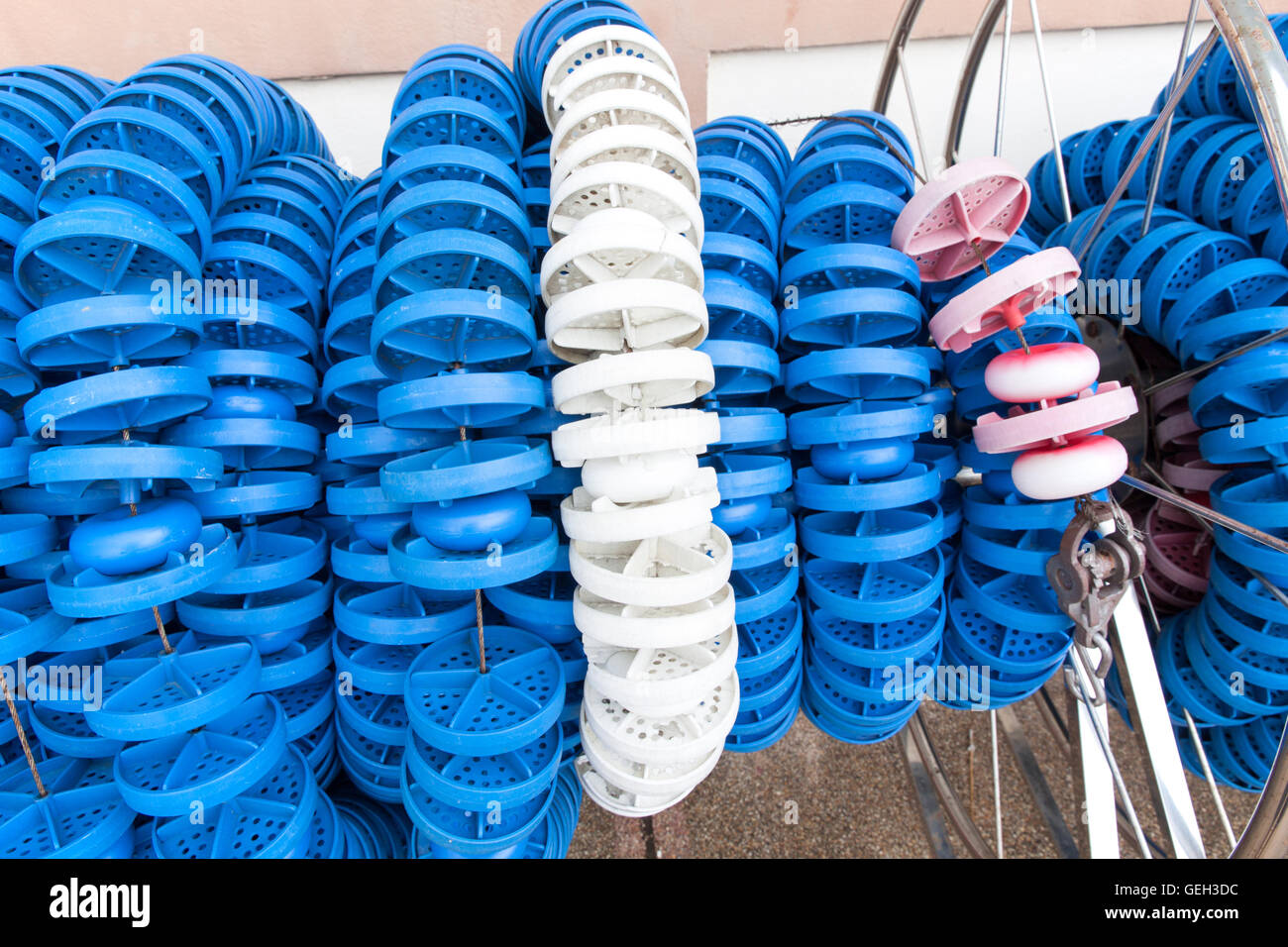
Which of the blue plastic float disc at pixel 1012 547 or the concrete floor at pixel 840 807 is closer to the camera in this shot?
the blue plastic float disc at pixel 1012 547

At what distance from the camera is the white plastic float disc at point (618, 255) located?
639mm

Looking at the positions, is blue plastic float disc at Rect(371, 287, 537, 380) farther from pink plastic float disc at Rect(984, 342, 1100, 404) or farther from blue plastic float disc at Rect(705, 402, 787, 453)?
pink plastic float disc at Rect(984, 342, 1100, 404)

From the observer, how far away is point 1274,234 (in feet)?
3.01

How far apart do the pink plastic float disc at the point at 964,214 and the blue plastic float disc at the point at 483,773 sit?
0.83 m

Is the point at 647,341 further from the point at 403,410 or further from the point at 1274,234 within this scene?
the point at 1274,234

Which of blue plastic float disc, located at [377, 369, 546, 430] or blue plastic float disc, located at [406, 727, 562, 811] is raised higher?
blue plastic float disc, located at [377, 369, 546, 430]

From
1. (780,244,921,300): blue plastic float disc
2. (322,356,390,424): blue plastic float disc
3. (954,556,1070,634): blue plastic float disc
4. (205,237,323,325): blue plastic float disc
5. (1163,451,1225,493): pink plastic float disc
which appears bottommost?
(954,556,1070,634): blue plastic float disc

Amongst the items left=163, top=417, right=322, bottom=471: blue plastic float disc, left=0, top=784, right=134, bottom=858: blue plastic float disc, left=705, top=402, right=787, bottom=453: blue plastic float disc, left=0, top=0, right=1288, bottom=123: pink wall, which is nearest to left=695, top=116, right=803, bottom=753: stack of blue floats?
left=705, top=402, right=787, bottom=453: blue plastic float disc

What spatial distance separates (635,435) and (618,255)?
222mm

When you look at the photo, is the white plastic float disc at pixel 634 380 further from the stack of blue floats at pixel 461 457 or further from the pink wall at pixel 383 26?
the pink wall at pixel 383 26

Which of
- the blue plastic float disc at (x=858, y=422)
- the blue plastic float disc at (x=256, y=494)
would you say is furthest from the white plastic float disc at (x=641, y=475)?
the blue plastic float disc at (x=256, y=494)

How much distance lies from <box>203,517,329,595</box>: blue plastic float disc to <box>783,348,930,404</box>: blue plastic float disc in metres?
0.72

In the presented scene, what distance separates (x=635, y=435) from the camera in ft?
2.07

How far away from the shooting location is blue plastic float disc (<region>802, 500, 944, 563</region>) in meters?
0.83
